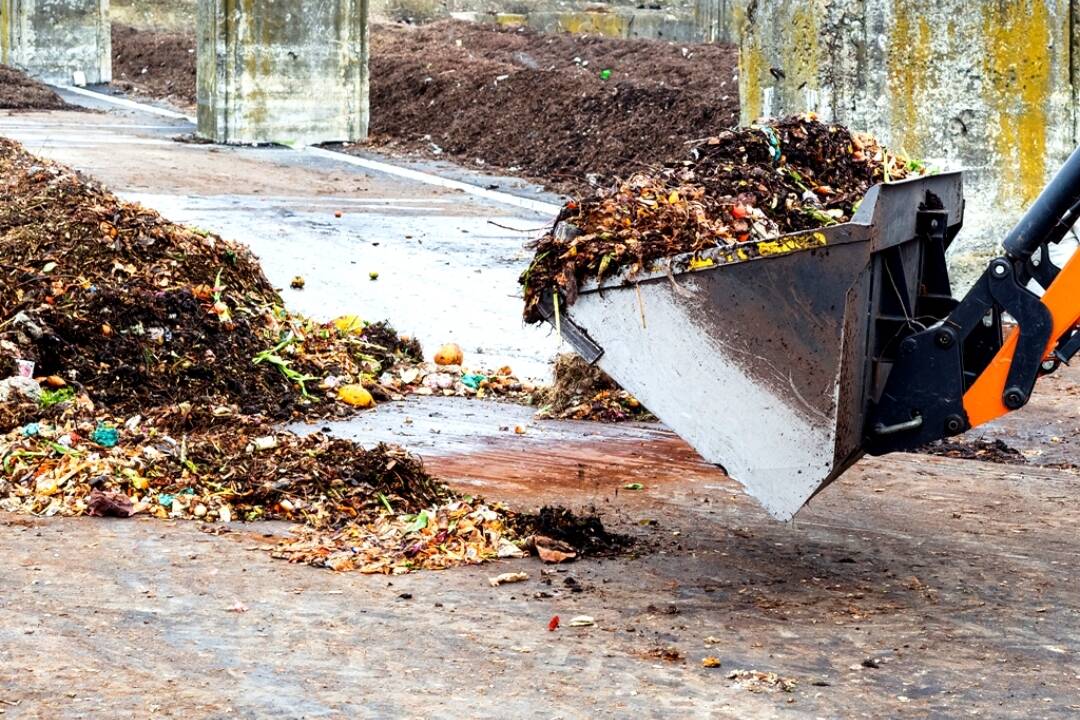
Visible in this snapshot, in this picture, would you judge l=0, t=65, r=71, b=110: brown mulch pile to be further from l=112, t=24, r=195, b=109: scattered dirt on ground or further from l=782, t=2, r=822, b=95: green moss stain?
l=782, t=2, r=822, b=95: green moss stain

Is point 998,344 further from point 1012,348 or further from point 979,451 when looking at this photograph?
point 979,451

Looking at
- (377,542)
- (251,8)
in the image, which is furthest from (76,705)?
(251,8)

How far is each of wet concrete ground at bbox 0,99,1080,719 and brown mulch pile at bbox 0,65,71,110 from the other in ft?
55.0

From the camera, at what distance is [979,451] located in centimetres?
754

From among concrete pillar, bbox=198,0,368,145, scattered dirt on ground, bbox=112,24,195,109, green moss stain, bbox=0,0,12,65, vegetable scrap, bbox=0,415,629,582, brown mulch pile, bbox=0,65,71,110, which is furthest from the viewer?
green moss stain, bbox=0,0,12,65

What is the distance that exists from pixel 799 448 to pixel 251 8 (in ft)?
47.8

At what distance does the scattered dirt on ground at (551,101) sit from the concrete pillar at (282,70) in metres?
0.67

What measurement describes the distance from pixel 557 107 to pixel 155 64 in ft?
44.8

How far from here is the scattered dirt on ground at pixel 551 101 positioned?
16562 mm

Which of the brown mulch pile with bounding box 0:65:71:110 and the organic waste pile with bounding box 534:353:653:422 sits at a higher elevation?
the brown mulch pile with bounding box 0:65:71:110

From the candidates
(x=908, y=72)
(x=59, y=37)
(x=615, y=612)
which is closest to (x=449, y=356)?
(x=908, y=72)

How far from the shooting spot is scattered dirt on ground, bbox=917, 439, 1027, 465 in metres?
7.43

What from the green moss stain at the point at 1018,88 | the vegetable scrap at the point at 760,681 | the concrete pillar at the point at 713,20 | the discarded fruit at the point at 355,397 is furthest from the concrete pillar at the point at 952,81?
the concrete pillar at the point at 713,20

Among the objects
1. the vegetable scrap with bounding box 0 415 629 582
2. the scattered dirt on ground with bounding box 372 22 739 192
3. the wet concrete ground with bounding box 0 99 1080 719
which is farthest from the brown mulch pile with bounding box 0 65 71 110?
the wet concrete ground with bounding box 0 99 1080 719
